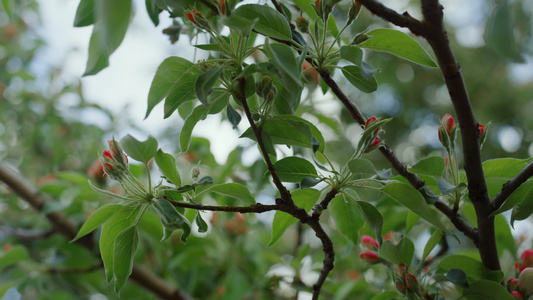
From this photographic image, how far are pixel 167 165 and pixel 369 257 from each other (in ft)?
0.97

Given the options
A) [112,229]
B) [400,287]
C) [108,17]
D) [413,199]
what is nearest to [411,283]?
[400,287]

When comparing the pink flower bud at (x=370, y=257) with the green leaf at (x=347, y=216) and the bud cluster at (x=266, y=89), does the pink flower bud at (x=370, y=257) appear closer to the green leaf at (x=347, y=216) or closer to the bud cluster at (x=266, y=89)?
the green leaf at (x=347, y=216)

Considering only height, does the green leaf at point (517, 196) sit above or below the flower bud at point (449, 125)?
below

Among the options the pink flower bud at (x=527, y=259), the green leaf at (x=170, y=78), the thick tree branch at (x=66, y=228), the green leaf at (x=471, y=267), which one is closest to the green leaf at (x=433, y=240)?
the green leaf at (x=471, y=267)

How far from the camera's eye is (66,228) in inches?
40.0

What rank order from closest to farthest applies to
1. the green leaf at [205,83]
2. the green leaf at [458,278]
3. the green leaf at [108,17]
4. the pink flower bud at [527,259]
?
the green leaf at [108,17], the green leaf at [205,83], the green leaf at [458,278], the pink flower bud at [527,259]

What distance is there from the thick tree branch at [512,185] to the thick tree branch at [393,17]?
0.56 feet

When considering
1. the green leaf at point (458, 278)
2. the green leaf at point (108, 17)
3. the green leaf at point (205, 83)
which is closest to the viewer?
the green leaf at point (108, 17)

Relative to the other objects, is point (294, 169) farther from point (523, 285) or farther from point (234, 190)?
point (523, 285)

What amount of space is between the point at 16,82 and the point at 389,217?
1465 mm

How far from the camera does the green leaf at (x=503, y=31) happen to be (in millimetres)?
284

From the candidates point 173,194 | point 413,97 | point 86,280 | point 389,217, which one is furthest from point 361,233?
point 413,97

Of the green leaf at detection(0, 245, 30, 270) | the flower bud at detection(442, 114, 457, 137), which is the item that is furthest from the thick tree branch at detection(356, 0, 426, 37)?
the green leaf at detection(0, 245, 30, 270)

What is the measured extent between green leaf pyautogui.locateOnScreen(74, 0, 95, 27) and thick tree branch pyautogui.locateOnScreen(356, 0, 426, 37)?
28 cm
